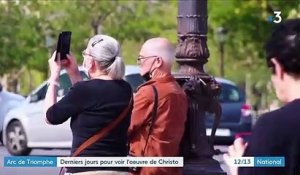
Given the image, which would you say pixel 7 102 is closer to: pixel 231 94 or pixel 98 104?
pixel 231 94

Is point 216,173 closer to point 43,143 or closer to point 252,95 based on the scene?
point 43,143

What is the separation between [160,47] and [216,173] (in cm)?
211

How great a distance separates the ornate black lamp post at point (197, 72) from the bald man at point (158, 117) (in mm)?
1844

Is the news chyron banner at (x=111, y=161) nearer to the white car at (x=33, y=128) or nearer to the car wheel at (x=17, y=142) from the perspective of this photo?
the white car at (x=33, y=128)

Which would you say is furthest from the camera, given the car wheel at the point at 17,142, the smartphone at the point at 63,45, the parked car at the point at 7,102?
the parked car at the point at 7,102

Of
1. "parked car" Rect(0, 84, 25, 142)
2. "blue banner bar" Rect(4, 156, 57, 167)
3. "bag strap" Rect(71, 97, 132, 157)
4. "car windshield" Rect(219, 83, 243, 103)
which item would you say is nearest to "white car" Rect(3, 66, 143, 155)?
"parked car" Rect(0, 84, 25, 142)

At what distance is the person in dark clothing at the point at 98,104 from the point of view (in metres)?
5.27

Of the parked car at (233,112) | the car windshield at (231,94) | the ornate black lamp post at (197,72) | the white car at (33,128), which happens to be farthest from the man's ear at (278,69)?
the car windshield at (231,94)

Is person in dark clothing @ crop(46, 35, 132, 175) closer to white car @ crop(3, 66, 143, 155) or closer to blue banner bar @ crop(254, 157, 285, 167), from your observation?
blue banner bar @ crop(254, 157, 285, 167)

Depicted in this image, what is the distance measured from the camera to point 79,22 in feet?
123

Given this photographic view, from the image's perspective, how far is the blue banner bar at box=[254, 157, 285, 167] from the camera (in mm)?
3459

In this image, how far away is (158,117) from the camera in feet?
18.7

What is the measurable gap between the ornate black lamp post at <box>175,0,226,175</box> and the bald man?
184 centimetres

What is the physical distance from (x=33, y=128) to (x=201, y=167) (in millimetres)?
9831
